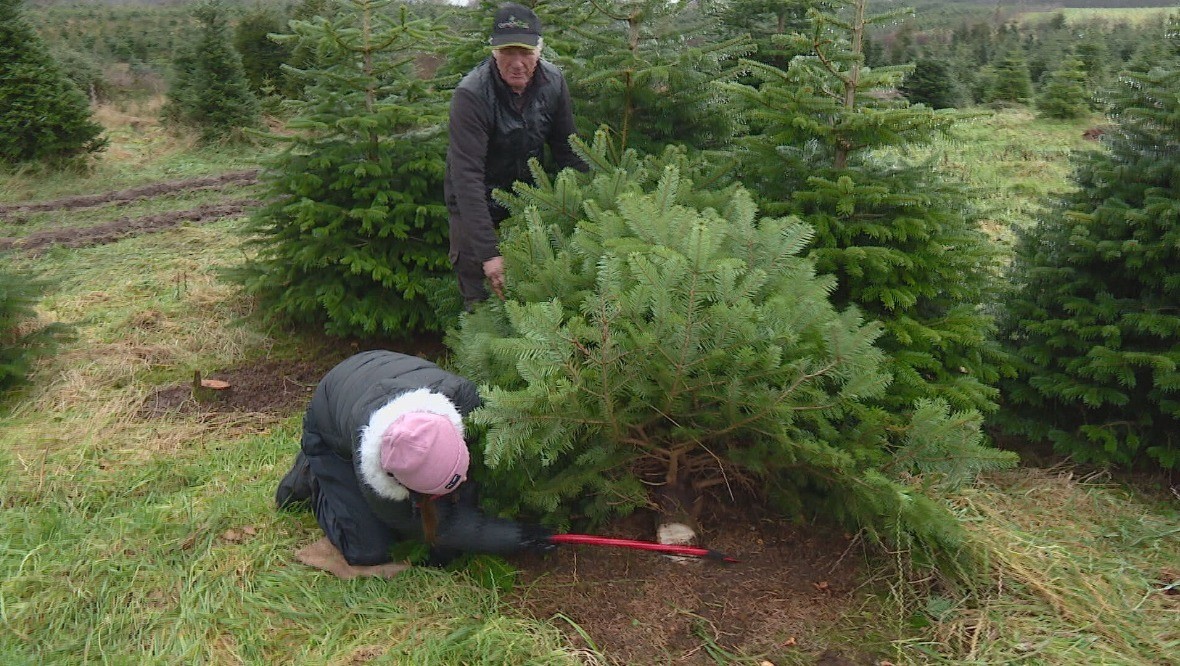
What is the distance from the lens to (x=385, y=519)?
311cm

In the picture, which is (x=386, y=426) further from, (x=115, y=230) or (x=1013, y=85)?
(x=1013, y=85)

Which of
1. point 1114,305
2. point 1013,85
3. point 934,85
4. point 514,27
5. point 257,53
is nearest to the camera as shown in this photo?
point 514,27

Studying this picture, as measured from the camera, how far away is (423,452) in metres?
2.62

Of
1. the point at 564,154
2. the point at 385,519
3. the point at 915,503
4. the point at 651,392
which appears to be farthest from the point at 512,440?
the point at 564,154

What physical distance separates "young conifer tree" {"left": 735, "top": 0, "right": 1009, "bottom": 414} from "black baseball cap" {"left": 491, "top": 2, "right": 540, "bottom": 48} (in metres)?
1.04

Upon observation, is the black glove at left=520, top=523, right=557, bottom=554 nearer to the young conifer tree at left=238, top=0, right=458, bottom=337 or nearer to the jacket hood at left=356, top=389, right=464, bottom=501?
the jacket hood at left=356, top=389, right=464, bottom=501

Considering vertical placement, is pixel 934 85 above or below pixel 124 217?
above

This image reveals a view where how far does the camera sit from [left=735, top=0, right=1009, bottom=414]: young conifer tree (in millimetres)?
3512

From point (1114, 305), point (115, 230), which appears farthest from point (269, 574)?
point (115, 230)

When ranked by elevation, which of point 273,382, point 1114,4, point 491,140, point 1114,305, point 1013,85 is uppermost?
point 491,140

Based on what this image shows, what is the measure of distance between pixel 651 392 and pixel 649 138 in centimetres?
256

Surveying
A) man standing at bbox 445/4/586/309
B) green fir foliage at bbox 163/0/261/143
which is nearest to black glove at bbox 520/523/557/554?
man standing at bbox 445/4/586/309

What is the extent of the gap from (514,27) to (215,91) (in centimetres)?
1266

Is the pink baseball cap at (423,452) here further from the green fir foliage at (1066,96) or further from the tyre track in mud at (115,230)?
the green fir foliage at (1066,96)
